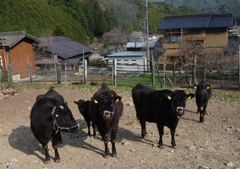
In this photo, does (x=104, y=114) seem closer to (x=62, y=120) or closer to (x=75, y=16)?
(x=62, y=120)

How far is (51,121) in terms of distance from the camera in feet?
17.1

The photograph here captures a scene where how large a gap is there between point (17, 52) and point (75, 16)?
37.9 m

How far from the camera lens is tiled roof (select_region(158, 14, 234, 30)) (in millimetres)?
34188

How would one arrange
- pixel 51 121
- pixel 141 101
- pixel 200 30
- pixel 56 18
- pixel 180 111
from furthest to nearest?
pixel 56 18, pixel 200 30, pixel 141 101, pixel 180 111, pixel 51 121

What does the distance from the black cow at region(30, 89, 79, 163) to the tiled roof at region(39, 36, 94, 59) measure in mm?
28114

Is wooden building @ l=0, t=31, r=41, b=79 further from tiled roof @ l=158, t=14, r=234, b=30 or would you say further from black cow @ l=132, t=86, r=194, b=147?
Answer: black cow @ l=132, t=86, r=194, b=147

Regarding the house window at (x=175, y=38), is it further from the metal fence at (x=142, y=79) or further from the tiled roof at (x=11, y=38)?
the tiled roof at (x=11, y=38)

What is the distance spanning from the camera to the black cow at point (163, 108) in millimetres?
5574

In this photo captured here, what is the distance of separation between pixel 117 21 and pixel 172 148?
65964mm

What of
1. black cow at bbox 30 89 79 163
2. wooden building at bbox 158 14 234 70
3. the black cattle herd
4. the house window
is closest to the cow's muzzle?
the black cattle herd

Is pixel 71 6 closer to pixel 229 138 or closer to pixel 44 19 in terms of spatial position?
pixel 44 19

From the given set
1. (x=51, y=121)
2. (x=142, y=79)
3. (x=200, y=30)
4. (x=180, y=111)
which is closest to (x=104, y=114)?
(x=51, y=121)

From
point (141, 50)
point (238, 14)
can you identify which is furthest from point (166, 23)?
point (238, 14)

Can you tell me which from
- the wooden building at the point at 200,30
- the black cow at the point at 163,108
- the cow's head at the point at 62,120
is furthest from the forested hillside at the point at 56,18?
the cow's head at the point at 62,120
